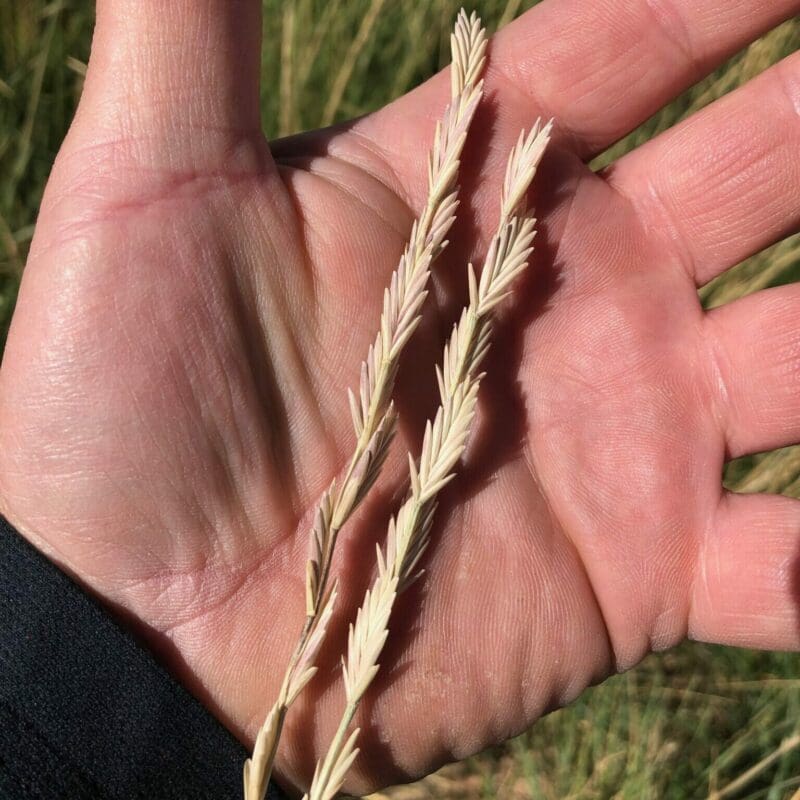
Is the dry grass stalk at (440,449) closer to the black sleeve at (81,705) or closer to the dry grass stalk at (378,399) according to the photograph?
the dry grass stalk at (378,399)

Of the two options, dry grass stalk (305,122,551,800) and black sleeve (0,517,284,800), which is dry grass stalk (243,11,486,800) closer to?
dry grass stalk (305,122,551,800)

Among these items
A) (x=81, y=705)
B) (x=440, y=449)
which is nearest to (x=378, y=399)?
(x=440, y=449)

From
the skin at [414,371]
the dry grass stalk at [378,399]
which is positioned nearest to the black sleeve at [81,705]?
the skin at [414,371]

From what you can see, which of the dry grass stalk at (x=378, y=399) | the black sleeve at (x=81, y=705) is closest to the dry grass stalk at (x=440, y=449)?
the dry grass stalk at (x=378, y=399)

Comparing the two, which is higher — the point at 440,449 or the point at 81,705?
the point at 440,449

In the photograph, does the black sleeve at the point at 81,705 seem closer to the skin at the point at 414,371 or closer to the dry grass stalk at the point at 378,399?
the skin at the point at 414,371

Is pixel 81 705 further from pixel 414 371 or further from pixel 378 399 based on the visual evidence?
pixel 414 371
